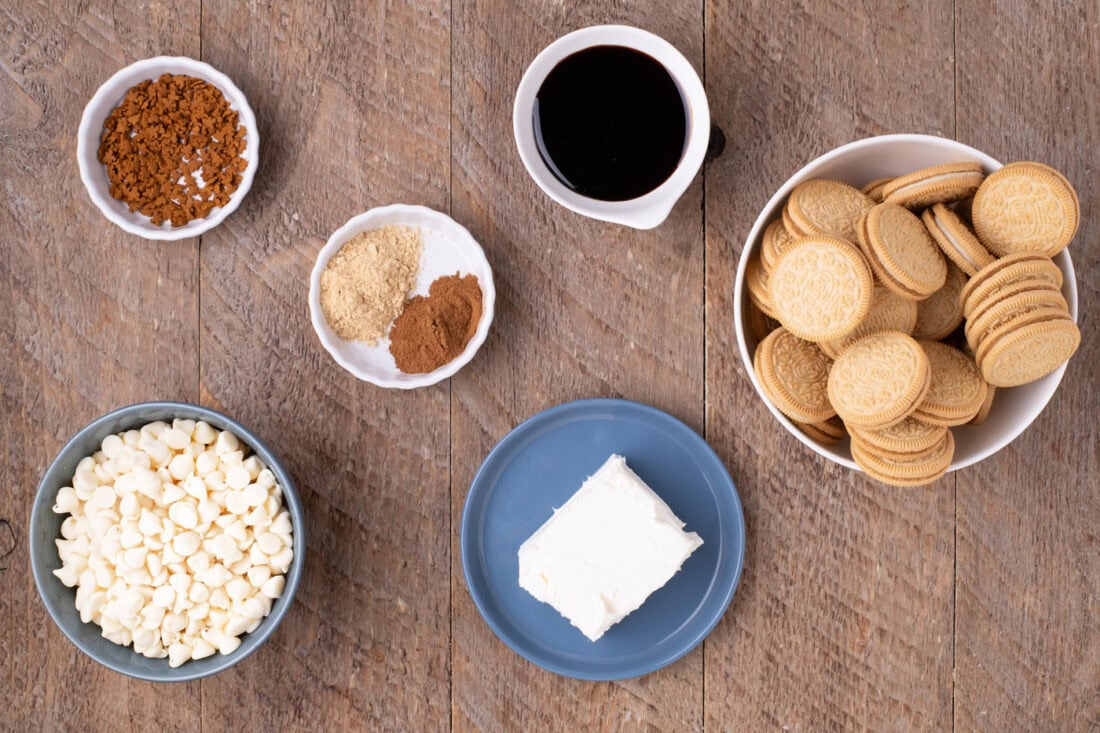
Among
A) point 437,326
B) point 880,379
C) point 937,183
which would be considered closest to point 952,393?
point 880,379

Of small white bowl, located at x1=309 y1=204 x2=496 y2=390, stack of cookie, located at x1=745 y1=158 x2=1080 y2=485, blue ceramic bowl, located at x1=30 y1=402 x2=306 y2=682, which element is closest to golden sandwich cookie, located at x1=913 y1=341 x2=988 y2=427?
stack of cookie, located at x1=745 y1=158 x2=1080 y2=485

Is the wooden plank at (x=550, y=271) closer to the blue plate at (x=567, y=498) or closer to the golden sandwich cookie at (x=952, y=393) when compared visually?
the blue plate at (x=567, y=498)

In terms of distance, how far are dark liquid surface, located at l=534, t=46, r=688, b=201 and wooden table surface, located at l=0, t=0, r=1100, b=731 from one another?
73 millimetres

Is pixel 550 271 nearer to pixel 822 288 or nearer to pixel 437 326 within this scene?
pixel 437 326

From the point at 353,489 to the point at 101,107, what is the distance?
1.60 feet

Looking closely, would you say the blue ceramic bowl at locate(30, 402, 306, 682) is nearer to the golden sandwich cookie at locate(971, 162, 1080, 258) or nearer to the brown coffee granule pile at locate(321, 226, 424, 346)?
the brown coffee granule pile at locate(321, 226, 424, 346)

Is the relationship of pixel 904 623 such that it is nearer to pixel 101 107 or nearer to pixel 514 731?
pixel 514 731

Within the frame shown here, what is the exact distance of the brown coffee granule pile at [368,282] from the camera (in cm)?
96

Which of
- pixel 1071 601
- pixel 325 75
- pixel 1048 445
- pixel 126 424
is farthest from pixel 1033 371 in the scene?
pixel 126 424

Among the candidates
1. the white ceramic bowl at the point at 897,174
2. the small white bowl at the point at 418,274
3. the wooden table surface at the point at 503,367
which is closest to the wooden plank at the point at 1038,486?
the wooden table surface at the point at 503,367

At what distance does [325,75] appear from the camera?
101 cm

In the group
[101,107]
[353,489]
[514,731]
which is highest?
[101,107]

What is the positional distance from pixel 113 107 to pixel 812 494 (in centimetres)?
86

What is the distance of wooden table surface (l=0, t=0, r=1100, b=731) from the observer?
996 millimetres
